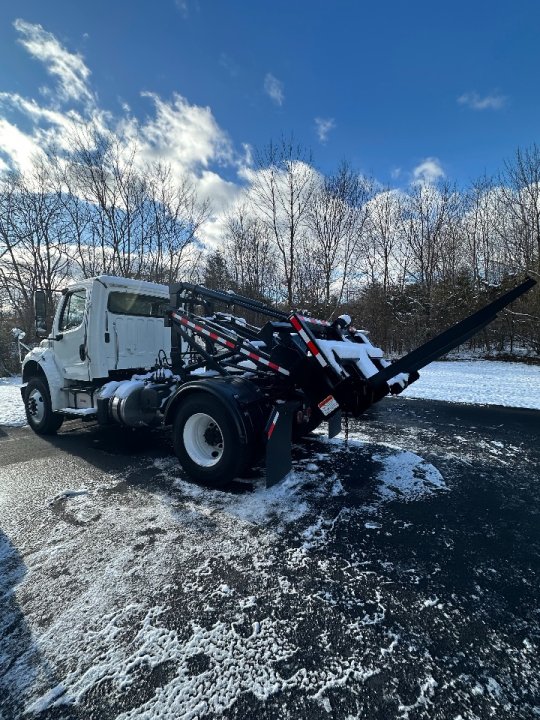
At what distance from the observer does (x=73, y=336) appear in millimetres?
6070

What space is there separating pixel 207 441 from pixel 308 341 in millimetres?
1759

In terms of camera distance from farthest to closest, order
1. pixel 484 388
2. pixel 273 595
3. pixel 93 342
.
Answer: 1. pixel 484 388
2. pixel 93 342
3. pixel 273 595

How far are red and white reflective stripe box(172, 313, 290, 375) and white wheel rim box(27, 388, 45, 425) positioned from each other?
336cm

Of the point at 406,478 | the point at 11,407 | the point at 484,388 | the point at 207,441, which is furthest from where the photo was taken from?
the point at 484,388

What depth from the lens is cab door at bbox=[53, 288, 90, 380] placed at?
5.91 meters

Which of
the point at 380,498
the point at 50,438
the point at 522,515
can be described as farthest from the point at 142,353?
the point at 522,515

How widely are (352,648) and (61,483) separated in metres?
3.71

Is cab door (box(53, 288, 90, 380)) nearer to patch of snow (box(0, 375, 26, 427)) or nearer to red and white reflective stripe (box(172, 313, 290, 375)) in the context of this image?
red and white reflective stripe (box(172, 313, 290, 375))

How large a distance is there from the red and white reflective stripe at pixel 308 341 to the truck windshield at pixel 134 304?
8.99 ft

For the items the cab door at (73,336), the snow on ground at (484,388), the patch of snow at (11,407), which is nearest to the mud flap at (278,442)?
the cab door at (73,336)

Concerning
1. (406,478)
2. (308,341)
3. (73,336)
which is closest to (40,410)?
A: (73,336)

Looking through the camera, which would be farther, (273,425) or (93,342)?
(93,342)

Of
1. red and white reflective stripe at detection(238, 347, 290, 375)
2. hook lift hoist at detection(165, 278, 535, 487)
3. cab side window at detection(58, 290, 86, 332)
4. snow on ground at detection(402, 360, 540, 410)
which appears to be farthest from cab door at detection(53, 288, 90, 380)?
snow on ground at detection(402, 360, 540, 410)

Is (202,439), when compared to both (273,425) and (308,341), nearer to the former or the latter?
(273,425)
